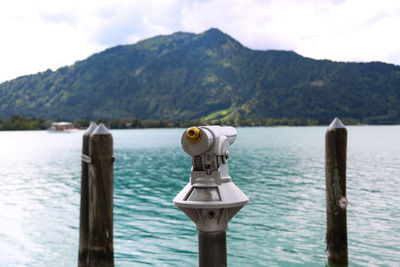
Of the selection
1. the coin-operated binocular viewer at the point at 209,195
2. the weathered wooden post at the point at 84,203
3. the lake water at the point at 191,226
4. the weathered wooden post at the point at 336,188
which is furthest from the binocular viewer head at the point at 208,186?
the lake water at the point at 191,226

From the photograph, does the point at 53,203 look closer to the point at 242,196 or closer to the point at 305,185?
the point at 305,185

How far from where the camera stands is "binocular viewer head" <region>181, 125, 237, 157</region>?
4.11 meters

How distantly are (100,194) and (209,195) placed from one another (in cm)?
196

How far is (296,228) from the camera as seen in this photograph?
43.0 feet

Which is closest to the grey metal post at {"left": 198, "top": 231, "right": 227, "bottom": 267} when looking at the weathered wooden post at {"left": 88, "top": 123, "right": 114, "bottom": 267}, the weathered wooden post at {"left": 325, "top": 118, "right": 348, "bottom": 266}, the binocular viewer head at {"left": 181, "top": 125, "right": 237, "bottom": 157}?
the binocular viewer head at {"left": 181, "top": 125, "right": 237, "bottom": 157}

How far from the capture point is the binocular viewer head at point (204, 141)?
13.5ft

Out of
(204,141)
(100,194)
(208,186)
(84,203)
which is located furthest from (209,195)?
(84,203)

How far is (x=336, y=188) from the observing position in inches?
288

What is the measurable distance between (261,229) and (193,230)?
2.34m

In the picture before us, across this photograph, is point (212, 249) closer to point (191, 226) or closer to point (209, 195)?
point (209, 195)

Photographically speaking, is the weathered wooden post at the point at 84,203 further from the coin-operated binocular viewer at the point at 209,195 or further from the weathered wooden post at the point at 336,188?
the weathered wooden post at the point at 336,188

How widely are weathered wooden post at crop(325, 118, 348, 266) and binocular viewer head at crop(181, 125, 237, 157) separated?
3.48 m

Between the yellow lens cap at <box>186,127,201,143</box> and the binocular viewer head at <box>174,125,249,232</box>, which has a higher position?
the yellow lens cap at <box>186,127,201,143</box>

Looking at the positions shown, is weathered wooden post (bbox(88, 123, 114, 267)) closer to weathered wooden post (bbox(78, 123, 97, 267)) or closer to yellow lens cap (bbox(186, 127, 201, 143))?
weathered wooden post (bbox(78, 123, 97, 267))
